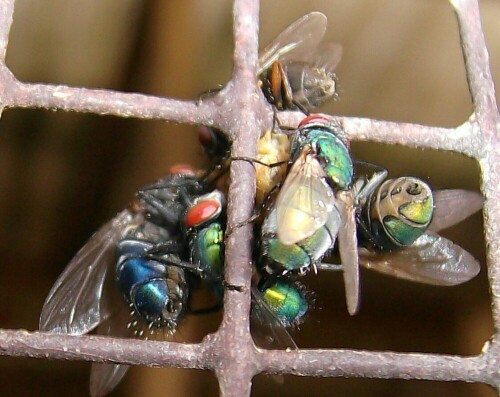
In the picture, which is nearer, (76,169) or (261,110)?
(261,110)

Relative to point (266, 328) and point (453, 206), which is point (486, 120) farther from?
point (266, 328)

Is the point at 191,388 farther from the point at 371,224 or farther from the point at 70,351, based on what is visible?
the point at 70,351

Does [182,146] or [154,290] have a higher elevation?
[182,146]

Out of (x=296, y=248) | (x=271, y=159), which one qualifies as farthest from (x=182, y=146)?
(x=296, y=248)

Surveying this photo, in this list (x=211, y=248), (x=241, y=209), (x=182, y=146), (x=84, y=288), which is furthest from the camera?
(x=182, y=146)

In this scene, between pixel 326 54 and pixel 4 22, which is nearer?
pixel 4 22

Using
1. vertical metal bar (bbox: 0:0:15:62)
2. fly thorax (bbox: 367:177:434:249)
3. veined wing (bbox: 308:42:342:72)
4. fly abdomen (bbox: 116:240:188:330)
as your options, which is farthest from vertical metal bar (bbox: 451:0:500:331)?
vertical metal bar (bbox: 0:0:15:62)

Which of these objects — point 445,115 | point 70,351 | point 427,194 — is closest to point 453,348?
point 445,115
